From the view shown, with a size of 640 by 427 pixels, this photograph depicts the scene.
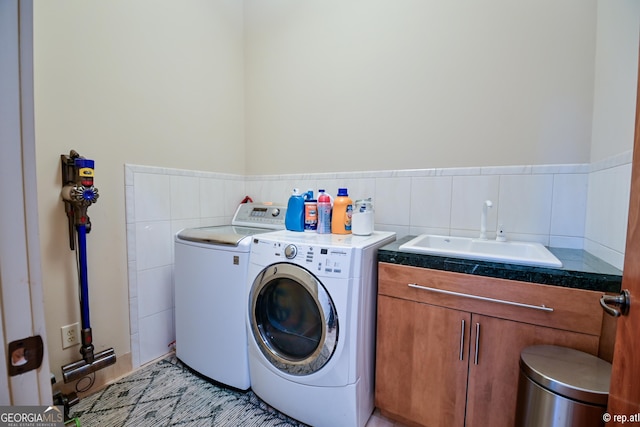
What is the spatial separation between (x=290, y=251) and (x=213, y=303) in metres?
0.63

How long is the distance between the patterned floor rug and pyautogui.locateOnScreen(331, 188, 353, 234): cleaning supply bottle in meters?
1.02

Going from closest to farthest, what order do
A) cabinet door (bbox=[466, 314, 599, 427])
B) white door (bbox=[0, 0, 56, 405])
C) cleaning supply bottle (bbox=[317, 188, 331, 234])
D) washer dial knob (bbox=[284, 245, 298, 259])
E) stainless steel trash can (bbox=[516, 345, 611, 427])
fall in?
white door (bbox=[0, 0, 56, 405])
stainless steel trash can (bbox=[516, 345, 611, 427])
cabinet door (bbox=[466, 314, 599, 427])
washer dial knob (bbox=[284, 245, 298, 259])
cleaning supply bottle (bbox=[317, 188, 331, 234])

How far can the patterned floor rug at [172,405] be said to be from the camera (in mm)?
1396

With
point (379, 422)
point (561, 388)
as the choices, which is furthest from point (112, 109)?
point (561, 388)

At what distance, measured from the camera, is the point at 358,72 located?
6.43 ft

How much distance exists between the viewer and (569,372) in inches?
34.9

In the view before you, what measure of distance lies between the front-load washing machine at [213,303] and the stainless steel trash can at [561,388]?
4.07 feet

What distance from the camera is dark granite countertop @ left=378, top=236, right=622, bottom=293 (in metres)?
0.97

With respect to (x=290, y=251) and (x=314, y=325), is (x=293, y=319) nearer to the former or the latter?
(x=314, y=325)

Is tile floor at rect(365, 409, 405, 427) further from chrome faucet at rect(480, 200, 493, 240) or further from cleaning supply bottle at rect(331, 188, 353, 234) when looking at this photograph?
chrome faucet at rect(480, 200, 493, 240)

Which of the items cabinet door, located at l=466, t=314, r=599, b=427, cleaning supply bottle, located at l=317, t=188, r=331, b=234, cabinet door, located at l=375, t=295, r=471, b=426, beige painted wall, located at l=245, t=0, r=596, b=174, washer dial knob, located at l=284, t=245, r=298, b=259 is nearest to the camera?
cabinet door, located at l=466, t=314, r=599, b=427

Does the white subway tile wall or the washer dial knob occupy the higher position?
the white subway tile wall

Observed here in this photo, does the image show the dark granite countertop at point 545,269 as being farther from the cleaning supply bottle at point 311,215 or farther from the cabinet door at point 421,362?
the cleaning supply bottle at point 311,215

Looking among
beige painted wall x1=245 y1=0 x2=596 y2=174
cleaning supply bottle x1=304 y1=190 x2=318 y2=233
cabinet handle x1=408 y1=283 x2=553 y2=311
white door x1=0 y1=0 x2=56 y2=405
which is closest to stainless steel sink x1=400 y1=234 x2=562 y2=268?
cabinet handle x1=408 y1=283 x2=553 y2=311
